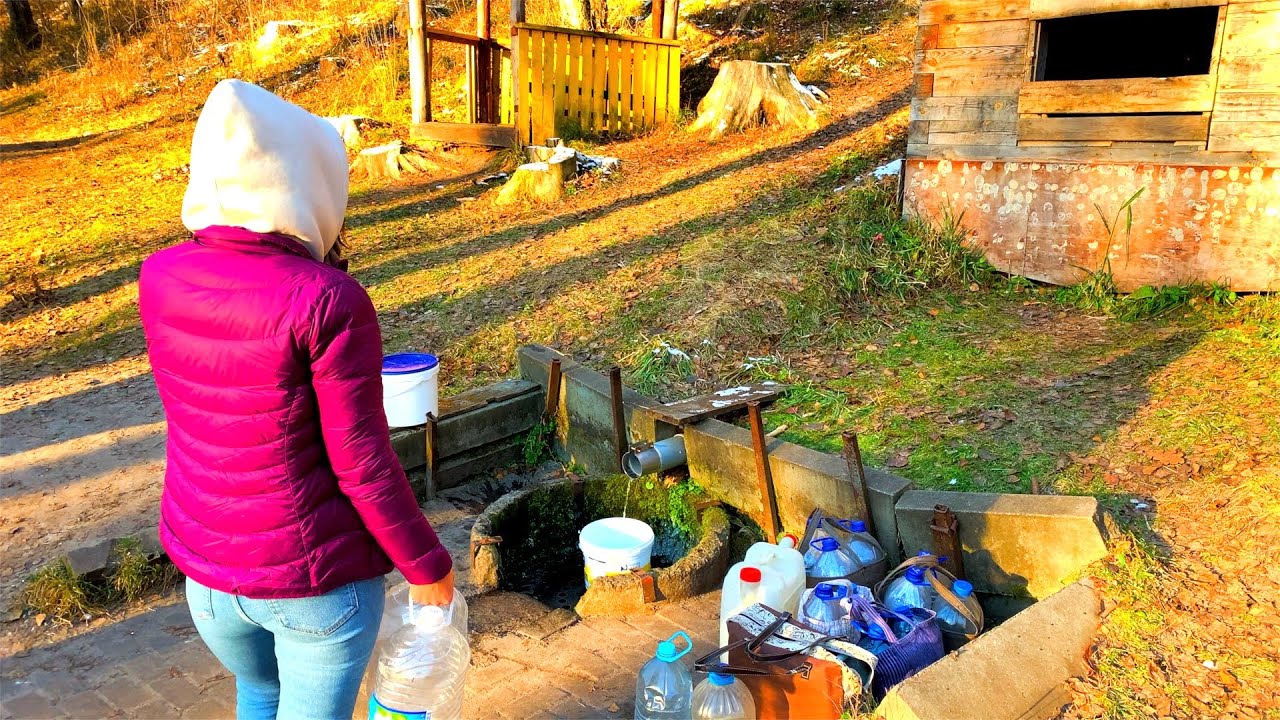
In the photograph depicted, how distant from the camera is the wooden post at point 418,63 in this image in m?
11.0

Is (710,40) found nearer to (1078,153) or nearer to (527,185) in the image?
(527,185)

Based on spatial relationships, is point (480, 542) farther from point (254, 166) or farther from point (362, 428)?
point (254, 166)

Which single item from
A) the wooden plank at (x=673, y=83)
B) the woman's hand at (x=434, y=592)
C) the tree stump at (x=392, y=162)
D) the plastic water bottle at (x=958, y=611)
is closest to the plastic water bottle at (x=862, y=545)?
the plastic water bottle at (x=958, y=611)

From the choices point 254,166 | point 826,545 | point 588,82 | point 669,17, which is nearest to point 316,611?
point 254,166

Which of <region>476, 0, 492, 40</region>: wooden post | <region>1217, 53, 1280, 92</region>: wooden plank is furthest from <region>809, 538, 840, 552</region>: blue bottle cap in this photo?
<region>476, 0, 492, 40</region>: wooden post

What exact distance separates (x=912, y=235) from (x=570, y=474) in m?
3.38

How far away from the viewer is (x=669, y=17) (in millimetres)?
12867

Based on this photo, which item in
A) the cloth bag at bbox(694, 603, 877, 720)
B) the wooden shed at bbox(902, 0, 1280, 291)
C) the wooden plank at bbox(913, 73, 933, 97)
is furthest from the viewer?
the wooden plank at bbox(913, 73, 933, 97)

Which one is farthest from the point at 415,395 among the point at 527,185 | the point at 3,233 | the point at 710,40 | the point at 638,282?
the point at 710,40

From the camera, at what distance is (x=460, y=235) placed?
9.09 m

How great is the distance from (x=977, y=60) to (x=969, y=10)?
372 mm

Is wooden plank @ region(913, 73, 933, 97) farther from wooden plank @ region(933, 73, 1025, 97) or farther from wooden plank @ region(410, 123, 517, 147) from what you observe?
wooden plank @ region(410, 123, 517, 147)

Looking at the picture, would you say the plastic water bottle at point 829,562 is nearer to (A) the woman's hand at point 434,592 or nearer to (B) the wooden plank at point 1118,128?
(A) the woman's hand at point 434,592

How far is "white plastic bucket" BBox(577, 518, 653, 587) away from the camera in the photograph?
3973 millimetres
